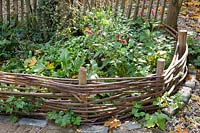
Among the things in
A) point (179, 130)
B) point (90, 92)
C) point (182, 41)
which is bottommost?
point (179, 130)

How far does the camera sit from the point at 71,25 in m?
4.64

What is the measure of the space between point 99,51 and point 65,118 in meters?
0.92

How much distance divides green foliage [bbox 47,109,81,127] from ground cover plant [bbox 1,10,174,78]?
0.44 meters

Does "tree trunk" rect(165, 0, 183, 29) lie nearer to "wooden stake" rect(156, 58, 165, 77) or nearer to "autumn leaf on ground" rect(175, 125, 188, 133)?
"wooden stake" rect(156, 58, 165, 77)

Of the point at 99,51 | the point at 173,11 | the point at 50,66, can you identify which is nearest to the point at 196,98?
the point at 99,51

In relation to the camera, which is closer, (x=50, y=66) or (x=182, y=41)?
(x=50, y=66)

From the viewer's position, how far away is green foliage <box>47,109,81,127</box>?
3248 mm

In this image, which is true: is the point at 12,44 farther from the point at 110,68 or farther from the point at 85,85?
the point at 85,85

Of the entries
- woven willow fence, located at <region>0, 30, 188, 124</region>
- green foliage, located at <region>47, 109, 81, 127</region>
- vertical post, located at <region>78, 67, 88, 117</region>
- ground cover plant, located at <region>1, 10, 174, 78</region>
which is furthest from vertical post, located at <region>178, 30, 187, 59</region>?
green foliage, located at <region>47, 109, 81, 127</region>

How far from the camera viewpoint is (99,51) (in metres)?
3.87

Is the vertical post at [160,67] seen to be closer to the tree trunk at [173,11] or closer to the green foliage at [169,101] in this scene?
the green foliage at [169,101]

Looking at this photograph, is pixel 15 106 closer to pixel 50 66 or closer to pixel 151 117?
pixel 50 66

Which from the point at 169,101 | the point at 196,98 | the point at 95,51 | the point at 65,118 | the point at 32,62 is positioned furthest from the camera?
the point at 95,51

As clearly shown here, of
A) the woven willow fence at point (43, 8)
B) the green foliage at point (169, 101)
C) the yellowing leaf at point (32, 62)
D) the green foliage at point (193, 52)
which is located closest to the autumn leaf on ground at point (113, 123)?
the green foliage at point (169, 101)
